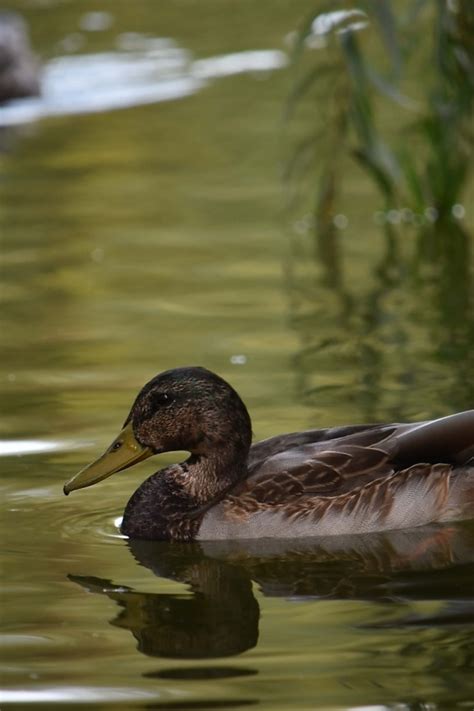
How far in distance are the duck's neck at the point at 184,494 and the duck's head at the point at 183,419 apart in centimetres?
3

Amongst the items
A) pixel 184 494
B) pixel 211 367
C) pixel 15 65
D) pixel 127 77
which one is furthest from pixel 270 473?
pixel 127 77

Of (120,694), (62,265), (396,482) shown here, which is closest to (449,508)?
(396,482)

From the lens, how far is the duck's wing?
22.5 ft

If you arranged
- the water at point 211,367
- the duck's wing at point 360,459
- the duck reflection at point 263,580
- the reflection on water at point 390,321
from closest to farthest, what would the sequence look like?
the water at point 211,367
the duck reflection at point 263,580
the duck's wing at point 360,459
the reflection on water at point 390,321

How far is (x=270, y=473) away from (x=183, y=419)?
391 mm

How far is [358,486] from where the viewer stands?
6.89 meters

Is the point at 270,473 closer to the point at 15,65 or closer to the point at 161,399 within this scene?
the point at 161,399

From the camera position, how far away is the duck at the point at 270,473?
6.89 metres

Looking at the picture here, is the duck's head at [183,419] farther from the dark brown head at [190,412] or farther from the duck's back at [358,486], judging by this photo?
the duck's back at [358,486]

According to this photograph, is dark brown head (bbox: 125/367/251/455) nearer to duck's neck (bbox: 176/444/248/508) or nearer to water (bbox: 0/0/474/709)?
duck's neck (bbox: 176/444/248/508)

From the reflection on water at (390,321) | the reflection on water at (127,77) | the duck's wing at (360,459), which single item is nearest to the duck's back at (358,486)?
the duck's wing at (360,459)

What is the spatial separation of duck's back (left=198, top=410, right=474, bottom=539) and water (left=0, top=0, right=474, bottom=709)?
0.09 meters

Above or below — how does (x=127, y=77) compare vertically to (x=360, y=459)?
above

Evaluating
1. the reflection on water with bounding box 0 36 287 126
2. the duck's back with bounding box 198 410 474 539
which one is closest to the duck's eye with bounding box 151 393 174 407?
the duck's back with bounding box 198 410 474 539
